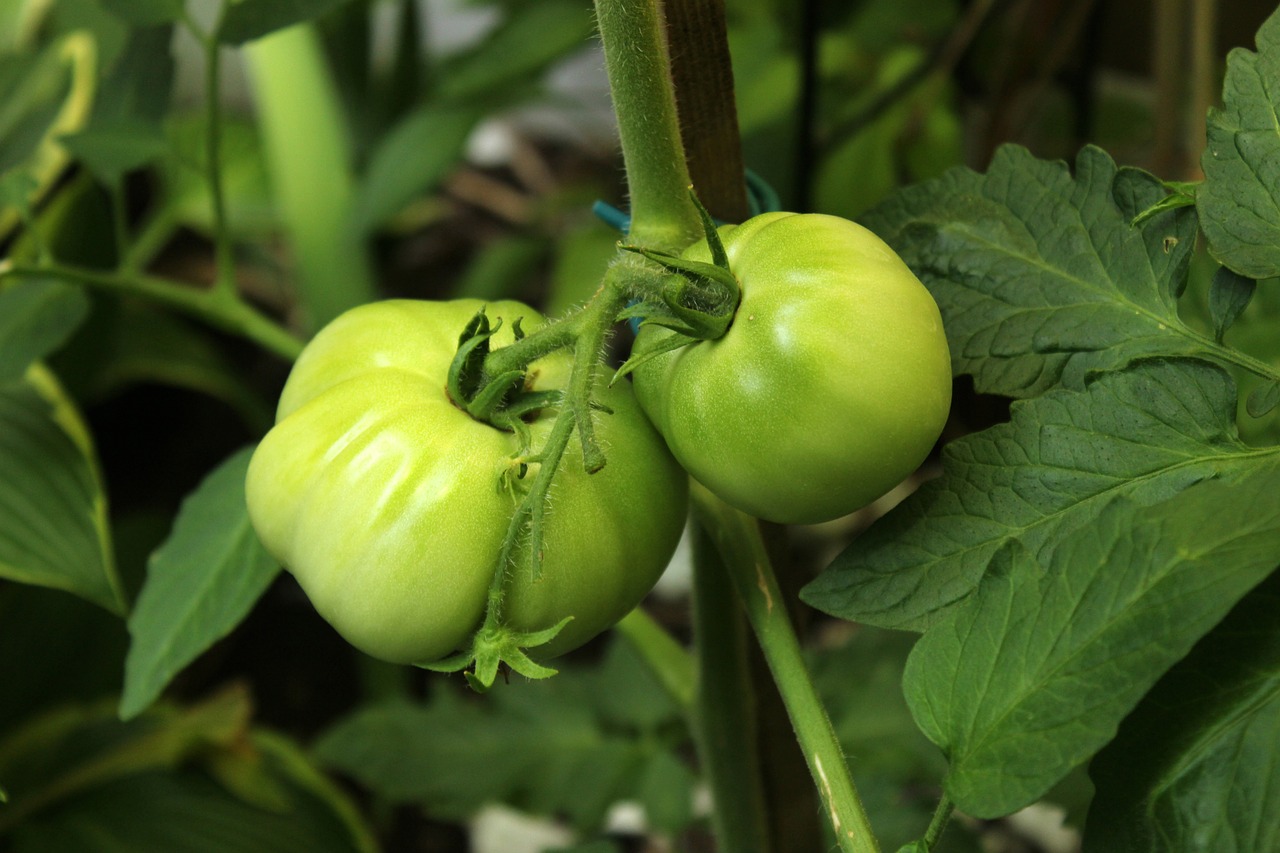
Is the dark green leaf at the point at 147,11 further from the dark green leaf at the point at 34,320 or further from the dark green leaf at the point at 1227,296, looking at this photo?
the dark green leaf at the point at 1227,296

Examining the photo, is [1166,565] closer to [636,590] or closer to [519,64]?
[636,590]

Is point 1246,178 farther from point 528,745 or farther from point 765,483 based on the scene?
point 528,745

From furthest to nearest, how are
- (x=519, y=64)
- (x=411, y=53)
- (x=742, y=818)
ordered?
1. (x=411, y=53)
2. (x=519, y=64)
3. (x=742, y=818)

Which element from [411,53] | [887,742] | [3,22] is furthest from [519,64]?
[887,742]

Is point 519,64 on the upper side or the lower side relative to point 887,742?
upper

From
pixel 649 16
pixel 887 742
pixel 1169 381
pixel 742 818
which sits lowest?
pixel 887 742

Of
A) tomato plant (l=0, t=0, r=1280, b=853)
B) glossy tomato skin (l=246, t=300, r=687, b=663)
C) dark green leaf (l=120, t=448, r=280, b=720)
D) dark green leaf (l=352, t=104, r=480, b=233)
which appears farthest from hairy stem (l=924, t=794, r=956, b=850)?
dark green leaf (l=352, t=104, r=480, b=233)

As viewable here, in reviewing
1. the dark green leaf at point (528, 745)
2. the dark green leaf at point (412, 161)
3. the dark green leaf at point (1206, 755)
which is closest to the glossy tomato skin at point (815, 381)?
the dark green leaf at point (1206, 755)
